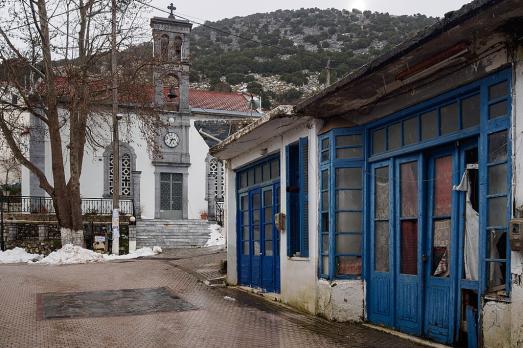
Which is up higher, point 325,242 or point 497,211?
point 497,211

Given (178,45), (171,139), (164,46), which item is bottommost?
(171,139)

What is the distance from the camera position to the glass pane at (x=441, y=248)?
7.08 m

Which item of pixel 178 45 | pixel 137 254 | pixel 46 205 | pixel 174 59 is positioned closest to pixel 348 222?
pixel 137 254

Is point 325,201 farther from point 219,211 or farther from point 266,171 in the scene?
point 219,211

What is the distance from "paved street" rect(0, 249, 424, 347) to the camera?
7.62 meters

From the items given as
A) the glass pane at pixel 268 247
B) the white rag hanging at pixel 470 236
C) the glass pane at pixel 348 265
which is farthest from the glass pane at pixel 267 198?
the white rag hanging at pixel 470 236

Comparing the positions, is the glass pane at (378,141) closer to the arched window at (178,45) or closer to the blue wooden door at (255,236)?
the blue wooden door at (255,236)

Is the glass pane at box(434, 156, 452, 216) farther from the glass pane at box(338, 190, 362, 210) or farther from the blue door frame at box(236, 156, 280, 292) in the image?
the blue door frame at box(236, 156, 280, 292)

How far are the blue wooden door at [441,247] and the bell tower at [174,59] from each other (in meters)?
24.4

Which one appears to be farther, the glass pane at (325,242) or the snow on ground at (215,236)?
the snow on ground at (215,236)

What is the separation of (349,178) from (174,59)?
23485 mm

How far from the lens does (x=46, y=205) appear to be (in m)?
29.8

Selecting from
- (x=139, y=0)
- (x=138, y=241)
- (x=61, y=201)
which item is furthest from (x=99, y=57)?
(x=138, y=241)

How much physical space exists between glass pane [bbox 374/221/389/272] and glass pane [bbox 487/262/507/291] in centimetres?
233
